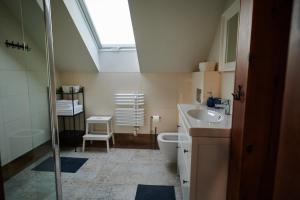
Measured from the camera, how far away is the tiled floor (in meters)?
1.93

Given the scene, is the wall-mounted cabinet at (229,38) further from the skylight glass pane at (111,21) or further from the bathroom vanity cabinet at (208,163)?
the skylight glass pane at (111,21)

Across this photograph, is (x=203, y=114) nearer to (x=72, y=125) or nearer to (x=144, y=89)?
(x=144, y=89)

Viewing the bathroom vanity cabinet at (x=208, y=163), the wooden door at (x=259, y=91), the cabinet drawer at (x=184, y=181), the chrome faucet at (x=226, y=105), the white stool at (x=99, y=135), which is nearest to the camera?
the wooden door at (x=259, y=91)

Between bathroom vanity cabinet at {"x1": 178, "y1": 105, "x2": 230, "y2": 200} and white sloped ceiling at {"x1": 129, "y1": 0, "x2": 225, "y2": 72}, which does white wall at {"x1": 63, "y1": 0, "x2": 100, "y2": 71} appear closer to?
white sloped ceiling at {"x1": 129, "y1": 0, "x2": 225, "y2": 72}

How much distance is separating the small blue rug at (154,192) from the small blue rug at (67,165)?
0.98 m

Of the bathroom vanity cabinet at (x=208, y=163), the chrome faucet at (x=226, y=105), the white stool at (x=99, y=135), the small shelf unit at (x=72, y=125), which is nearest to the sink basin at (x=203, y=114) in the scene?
the chrome faucet at (x=226, y=105)

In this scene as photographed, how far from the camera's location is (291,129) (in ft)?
2.61

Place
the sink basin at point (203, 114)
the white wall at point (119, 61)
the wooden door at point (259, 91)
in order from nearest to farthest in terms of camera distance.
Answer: the wooden door at point (259, 91), the sink basin at point (203, 114), the white wall at point (119, 61)

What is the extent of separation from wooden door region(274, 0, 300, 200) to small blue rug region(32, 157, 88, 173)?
6.82ft

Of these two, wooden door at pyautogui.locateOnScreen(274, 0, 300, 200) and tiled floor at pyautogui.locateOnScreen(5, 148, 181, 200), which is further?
tiled floor at pyautogui.locateOnScreen(5, 148, 181, 200)

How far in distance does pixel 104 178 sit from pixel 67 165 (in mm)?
690

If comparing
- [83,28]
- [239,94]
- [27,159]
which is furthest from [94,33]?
[239,94]

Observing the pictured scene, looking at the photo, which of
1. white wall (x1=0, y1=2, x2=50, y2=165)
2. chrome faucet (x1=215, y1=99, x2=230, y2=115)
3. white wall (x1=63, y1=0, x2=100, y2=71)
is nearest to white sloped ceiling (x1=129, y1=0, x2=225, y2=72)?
white wall (x1=63, y1=0, x2=100, y2=71)

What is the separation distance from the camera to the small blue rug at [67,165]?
2086mm
